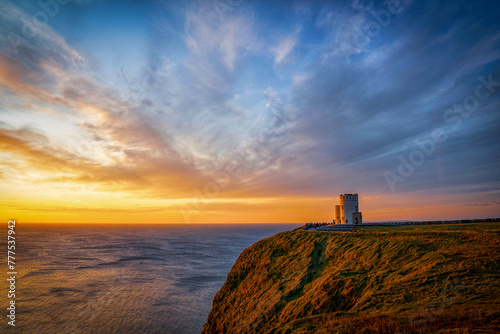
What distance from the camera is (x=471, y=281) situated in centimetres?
1312

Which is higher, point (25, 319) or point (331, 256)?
point (331, 256)

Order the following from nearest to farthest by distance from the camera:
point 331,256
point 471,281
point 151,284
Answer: point 471,281
point 331,256
point 151,284

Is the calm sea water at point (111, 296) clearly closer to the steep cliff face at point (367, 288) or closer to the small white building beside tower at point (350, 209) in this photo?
the steep cliff face at point (367, 288)

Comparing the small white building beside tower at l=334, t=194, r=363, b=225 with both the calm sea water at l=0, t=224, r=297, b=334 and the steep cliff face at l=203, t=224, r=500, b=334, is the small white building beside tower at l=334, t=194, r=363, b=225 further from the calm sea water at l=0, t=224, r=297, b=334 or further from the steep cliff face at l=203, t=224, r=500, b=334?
the calm sea water at l=0, t=224, r=297, b=334

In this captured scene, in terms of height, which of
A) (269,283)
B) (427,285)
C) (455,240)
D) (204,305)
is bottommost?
(204,305)

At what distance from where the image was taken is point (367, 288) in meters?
15.9

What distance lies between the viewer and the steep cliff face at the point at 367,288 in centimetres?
1092

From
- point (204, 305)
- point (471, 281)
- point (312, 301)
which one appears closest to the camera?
point (471, 281)

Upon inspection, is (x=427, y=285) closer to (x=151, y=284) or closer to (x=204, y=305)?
(x=204, y=305)

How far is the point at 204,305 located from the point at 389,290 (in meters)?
34.9

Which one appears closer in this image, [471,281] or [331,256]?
[471,281]

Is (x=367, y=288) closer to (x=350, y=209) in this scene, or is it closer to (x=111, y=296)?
(x=350, y=209)

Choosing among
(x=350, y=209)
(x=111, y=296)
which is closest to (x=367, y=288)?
(x=350, y=209)

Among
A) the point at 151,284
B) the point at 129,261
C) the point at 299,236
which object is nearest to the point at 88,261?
the point at 129,261
